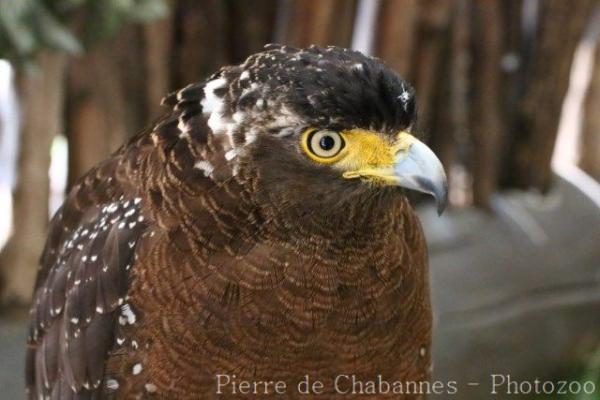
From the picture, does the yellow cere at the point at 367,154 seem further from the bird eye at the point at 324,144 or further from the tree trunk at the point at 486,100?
the tree trunk at the point at 486,100

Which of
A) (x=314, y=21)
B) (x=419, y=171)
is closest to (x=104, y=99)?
(x=314, y=21)

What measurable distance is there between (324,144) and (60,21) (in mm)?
1295

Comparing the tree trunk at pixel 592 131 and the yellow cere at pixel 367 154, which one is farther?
the tree trunk at pixel 592 131

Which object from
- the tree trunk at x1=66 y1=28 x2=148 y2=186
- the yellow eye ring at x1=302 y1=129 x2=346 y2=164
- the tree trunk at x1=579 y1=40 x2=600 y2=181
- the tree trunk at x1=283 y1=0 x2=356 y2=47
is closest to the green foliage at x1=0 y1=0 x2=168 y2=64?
the tree trunk at x1=66 y1=28 x2=148 y2=186

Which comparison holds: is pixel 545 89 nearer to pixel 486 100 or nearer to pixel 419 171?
pixel 486 100

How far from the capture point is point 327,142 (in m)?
1.90

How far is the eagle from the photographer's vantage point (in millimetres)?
1910

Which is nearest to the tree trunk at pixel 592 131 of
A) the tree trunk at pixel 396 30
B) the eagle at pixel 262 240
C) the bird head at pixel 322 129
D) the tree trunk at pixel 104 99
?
the tree trunk at pixel 396 30

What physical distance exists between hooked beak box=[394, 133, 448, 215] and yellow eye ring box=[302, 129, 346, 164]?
13cm

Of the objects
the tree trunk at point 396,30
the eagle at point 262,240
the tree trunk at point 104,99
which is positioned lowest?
the eagle at point 262,240

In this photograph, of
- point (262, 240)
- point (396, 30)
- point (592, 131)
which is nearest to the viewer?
point (262, 240)

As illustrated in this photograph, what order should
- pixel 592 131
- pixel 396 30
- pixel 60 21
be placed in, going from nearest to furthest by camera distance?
pixel 60 21
pixel 396 30
pixel 592 131

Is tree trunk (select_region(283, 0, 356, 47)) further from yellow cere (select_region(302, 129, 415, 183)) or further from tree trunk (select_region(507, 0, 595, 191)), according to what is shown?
yellow cere (select_region(302, 129, 415, 183))

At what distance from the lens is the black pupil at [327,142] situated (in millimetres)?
1897
